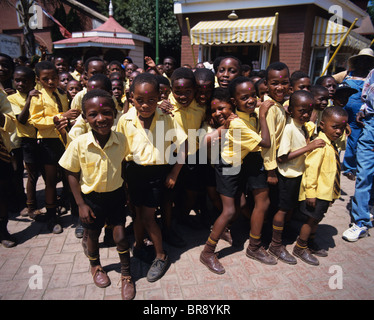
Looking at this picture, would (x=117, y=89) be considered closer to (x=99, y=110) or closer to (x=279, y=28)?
(x=99, y=110)

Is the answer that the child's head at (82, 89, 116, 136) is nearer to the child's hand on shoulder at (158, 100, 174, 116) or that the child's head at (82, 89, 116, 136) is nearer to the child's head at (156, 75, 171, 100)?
the child's hand on shoulder at (158, 100, 174, 116)

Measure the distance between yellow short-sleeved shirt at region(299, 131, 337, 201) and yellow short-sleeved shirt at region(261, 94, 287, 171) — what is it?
38 centimetres

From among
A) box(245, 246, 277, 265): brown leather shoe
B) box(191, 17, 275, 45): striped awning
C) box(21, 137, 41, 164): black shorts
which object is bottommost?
box(245, 246, 277, 265): brown leather shoe

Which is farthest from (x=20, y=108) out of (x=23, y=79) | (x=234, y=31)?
(x=234, y=31)

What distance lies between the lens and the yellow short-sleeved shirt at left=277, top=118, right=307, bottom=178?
8.47ft

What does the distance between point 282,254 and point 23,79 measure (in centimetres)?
372

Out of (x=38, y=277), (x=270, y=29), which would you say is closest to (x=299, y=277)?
(x=38, y=277)

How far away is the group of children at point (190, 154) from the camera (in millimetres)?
2250

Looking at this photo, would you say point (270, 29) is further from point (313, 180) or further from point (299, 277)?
point (299, 277)

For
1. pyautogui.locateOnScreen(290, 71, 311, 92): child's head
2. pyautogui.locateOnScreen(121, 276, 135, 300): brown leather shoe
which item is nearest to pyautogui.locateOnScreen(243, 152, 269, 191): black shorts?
pyautogui.locateOnScreen(290, 71, 311, 92): child's head

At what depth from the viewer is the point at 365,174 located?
3326mm
